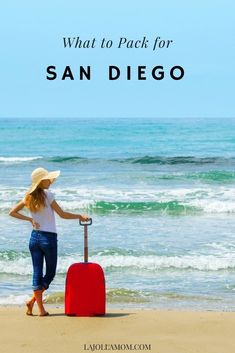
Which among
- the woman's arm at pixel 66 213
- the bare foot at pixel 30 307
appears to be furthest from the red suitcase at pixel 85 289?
the bare foot at pixel 30 307

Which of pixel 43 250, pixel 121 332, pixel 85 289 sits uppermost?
pixel 43 250

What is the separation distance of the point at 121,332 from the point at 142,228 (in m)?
7.88

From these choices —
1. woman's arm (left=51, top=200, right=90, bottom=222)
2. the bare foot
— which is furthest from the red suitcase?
the bare foot

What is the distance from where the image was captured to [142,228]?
14984mm

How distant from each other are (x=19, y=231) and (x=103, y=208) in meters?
4.16

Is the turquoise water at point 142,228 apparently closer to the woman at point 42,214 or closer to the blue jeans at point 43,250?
the blue jeans at point 43,250

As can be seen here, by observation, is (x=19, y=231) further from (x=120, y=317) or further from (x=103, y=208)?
(x=120, y=317)

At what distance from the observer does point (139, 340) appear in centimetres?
687

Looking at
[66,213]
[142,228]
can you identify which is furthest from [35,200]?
[142,228]

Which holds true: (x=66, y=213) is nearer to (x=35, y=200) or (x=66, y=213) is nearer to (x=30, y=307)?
(x=35, y=200)

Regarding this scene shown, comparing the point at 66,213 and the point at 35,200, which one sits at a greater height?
the point at 35,200

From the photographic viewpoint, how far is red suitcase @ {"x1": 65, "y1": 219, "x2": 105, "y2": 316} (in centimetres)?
766

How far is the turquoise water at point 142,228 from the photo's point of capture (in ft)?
32.2

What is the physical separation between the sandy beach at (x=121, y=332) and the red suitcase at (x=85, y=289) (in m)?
0.11
